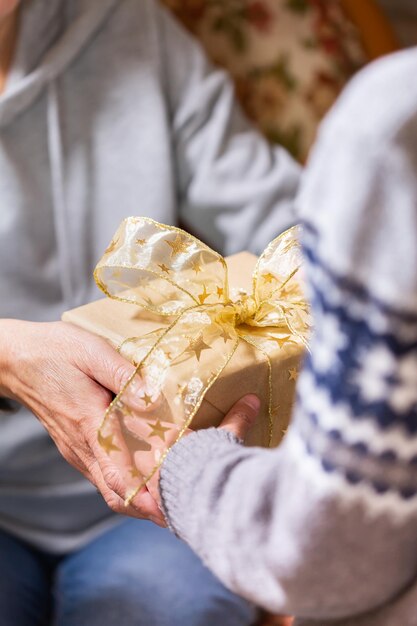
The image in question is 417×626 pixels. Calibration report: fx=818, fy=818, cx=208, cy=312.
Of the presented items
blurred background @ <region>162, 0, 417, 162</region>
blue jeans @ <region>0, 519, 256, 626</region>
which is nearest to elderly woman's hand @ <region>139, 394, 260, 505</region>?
blue jeans @ <region>0, 519, 256, 626</region>

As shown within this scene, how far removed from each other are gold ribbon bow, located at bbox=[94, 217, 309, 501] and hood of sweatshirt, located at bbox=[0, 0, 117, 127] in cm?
33

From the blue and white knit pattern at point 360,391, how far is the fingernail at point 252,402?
0.70ft

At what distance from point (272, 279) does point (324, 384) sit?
0.27 meters

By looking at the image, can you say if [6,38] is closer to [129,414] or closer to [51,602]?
[129,414]

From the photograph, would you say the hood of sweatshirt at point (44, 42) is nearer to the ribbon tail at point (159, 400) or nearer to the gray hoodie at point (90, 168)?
the gray hoodie at point (90, 168)

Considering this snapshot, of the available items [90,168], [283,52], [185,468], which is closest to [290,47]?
[283,52]

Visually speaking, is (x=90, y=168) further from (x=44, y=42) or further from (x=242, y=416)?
(x=242, y=416)

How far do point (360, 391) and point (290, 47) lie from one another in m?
0.89

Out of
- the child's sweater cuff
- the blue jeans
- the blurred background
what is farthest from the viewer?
the blurred background

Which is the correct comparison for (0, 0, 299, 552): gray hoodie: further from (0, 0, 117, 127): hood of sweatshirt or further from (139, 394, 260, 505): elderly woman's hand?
(139, 394, 260, 505): elderly woman's hand

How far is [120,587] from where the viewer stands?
878 millimetres

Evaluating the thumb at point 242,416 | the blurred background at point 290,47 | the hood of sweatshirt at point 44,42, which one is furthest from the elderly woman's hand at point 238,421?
the blurred background at point 290,47

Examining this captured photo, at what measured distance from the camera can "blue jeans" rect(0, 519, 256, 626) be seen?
0.85 metres

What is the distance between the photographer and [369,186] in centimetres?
33
